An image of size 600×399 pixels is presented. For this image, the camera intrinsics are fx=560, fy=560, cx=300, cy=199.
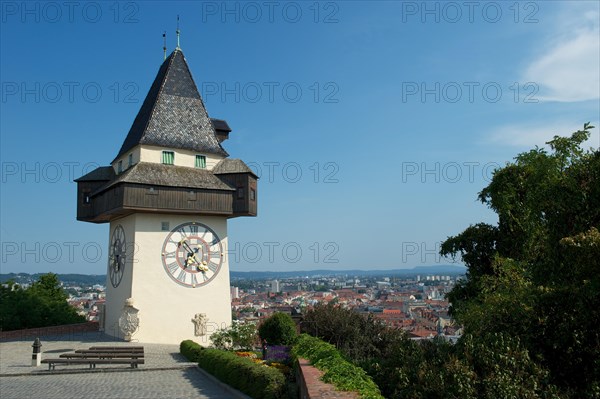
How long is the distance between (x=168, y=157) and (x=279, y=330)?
10121mm

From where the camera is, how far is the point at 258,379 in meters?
11.0

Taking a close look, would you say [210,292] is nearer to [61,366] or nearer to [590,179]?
[61,366]

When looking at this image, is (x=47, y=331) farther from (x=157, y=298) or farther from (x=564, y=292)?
(x=564, y=292)

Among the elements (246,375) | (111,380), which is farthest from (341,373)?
(111,380)

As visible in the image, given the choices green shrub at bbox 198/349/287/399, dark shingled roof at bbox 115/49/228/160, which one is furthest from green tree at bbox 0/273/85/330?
green shrub at bbox 198/349/287/399

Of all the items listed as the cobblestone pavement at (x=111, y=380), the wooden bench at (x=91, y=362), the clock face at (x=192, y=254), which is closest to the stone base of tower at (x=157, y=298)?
the clock face at (x=192, y=254)

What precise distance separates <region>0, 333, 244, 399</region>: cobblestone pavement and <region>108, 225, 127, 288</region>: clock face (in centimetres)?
502

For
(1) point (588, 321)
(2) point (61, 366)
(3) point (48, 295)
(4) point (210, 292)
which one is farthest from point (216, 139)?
(1) point (588, 321)

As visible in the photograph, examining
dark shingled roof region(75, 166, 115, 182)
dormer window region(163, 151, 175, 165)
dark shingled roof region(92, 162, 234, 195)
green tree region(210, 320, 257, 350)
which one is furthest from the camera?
dark shingled roof region(75, 166, 115, 182)

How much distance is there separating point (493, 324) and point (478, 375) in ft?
5.39

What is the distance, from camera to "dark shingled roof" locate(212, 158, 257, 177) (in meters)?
24.6

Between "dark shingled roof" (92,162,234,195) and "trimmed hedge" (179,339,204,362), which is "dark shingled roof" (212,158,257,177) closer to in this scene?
"dark shingled roof" (92,162,234,195)

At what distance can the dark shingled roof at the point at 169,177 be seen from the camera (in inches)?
885

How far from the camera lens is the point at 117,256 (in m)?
24.6
